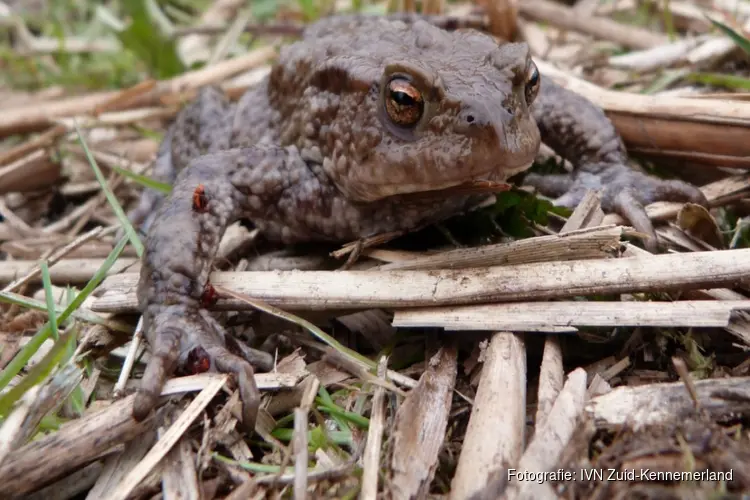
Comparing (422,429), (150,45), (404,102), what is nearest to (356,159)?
(404,102)

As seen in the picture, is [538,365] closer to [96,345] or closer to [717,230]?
[717,230]

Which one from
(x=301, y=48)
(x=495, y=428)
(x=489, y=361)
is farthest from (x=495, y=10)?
(x=495, y=428)

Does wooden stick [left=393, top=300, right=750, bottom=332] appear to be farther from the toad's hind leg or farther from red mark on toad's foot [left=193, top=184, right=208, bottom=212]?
the toad's hind leg

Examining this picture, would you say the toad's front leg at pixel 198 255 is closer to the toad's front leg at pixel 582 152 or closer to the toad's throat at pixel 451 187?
the toad's throat at pixel 451 187

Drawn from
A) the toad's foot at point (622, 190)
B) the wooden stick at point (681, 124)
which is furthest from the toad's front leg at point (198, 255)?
the wooden stick at point (681, 124)

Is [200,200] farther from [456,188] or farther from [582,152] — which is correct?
[582,152]

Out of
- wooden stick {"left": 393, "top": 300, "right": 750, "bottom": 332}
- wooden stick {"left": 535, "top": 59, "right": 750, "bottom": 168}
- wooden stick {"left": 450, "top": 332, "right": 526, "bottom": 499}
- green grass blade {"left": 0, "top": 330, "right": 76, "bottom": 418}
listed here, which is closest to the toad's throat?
wooden stick {"left": 393, "top": 300, "right": 750, "bottom": 332}

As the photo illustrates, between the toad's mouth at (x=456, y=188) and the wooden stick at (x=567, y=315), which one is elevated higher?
the toad's mouth at (x=456, y=188)
